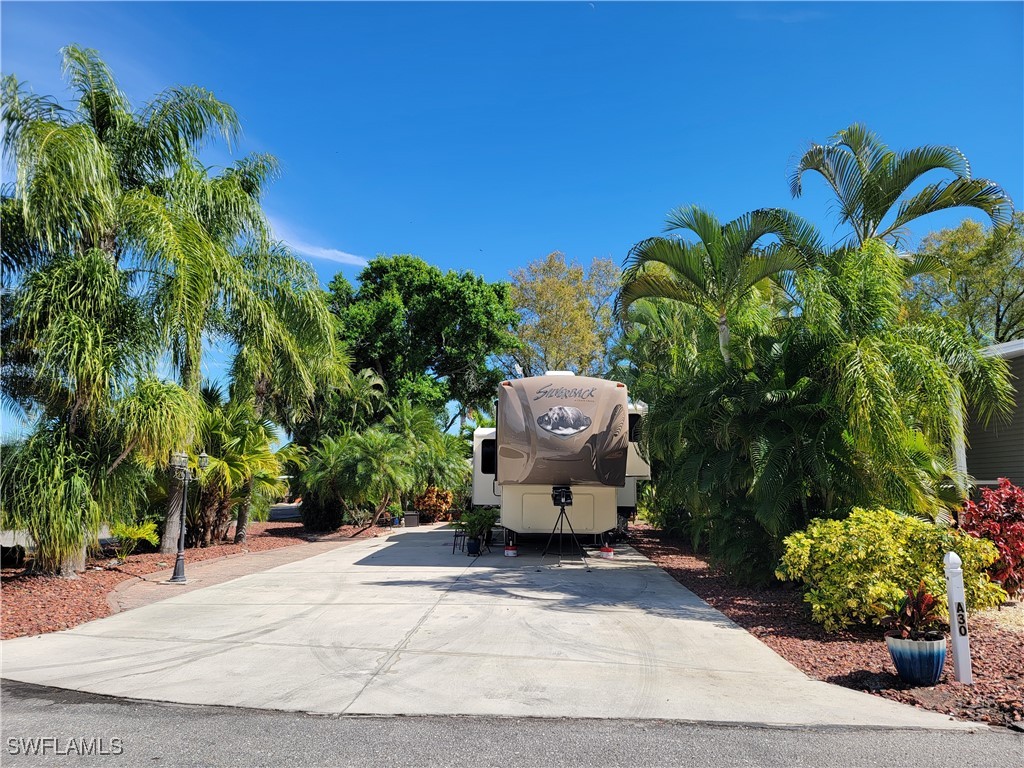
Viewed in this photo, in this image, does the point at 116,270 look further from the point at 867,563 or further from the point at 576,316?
the point at 576,316

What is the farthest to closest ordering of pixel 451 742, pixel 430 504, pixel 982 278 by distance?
pixel 430 504 → pixel 982 278 → pixel 451 742

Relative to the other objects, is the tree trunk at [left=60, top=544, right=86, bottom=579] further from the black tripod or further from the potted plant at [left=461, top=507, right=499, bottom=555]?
the black tripod

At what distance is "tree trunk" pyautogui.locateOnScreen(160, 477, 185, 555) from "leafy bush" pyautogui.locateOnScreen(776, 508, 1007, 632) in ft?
38.7

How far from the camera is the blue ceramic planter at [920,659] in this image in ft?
16.6

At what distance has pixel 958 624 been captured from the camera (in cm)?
514

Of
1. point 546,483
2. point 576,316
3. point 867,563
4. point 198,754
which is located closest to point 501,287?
point 576,316

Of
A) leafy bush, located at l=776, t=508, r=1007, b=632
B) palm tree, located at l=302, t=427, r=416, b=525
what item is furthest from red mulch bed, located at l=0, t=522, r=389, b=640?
leafy bush, located at l=776, t=508, r=1007, b=632

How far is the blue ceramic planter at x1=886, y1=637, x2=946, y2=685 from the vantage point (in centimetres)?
505

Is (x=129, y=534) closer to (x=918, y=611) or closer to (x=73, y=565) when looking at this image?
(x=73, y=565)

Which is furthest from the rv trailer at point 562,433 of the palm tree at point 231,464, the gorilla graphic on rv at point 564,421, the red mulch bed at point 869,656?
the palm tree at point 231,464

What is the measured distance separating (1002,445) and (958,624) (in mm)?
9337

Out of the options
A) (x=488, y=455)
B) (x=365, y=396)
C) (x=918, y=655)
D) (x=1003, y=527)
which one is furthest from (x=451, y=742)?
(x=365, y=396)

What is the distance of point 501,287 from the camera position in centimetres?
2909

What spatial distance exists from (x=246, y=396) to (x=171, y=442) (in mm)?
5829
